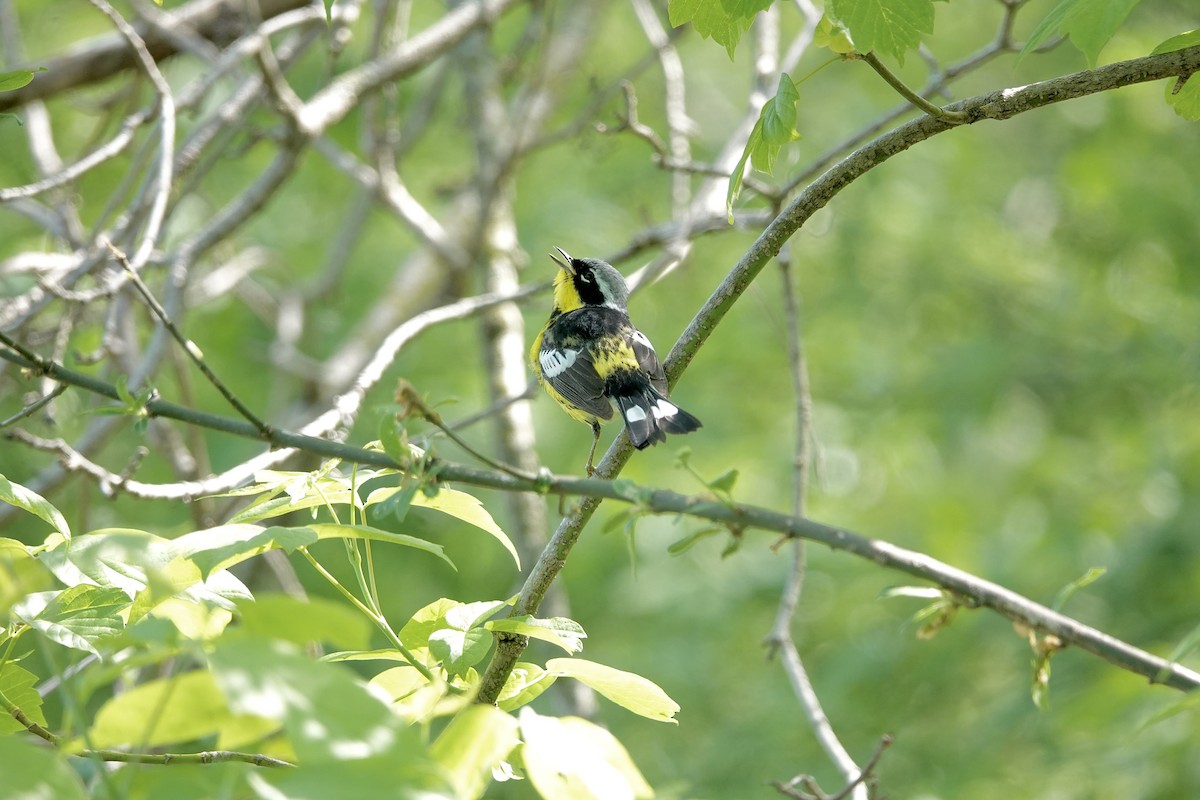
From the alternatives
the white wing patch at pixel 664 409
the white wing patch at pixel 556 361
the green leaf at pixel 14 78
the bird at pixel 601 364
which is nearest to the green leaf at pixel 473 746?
the green leaf at pixel 14 78

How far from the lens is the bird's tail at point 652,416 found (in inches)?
126

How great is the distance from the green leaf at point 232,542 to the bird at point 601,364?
1.98m

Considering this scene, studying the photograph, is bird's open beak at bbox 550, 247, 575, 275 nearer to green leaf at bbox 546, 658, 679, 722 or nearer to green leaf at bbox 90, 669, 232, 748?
green leaf at bbox 546, 658, 679, 722

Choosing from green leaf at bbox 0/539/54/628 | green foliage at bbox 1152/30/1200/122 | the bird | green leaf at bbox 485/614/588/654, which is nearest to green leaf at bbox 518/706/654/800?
green leaf at bbox 485/614/588/654

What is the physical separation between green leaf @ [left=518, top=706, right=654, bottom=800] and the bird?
211 cm

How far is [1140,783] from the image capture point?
4.77m

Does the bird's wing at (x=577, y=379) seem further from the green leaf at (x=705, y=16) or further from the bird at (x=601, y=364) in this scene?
the green leaf at (x=705, y=16)

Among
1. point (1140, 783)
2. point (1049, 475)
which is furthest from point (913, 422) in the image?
point (1140, 783)

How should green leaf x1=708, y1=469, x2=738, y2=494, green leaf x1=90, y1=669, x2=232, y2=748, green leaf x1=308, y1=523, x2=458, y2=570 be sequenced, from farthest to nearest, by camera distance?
green leaf x1=308, y1=523, x2=458, y2=570 → green leaf x1=708, y1=469, x2=738, y2=494 → green leaf x1=90, y1=669, x2=232, y2=748

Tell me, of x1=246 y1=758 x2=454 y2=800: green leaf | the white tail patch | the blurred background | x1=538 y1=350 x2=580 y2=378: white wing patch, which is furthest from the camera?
the blurred background

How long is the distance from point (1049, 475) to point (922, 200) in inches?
93.9

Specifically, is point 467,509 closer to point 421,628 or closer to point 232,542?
point 421,628

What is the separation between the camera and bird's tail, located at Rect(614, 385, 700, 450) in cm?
319

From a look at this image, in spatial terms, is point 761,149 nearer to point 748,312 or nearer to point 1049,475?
point 1049,475
